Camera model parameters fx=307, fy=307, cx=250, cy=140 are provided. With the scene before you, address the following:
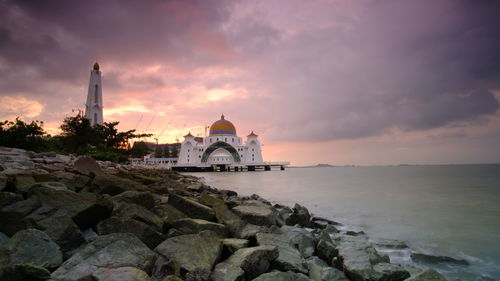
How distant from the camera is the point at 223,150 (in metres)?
92.1

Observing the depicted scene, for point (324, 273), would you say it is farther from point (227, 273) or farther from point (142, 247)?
point (142, 247)

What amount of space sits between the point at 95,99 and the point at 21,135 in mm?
40448

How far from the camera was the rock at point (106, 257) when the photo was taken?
11.1 ft

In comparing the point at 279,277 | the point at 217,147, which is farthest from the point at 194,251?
the point at 217,147

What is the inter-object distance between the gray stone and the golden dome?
8863 cm

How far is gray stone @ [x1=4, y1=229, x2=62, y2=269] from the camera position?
134 inches

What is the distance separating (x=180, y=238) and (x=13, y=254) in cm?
196

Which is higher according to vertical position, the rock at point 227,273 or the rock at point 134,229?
the rock at point 134,229

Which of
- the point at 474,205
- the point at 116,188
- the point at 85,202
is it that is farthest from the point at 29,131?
the point at 474,205

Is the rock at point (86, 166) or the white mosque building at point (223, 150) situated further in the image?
the white mosque building at point (223, 150)

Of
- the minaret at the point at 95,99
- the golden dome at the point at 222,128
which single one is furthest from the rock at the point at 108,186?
the golden dome at the point at 222,128

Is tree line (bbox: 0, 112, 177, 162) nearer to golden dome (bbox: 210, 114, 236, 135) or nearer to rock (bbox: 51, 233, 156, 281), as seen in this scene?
rock (bbox: 51, 233, 156, 281)

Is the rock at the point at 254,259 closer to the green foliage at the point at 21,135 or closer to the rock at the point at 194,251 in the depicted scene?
the rock at the point at 194,251

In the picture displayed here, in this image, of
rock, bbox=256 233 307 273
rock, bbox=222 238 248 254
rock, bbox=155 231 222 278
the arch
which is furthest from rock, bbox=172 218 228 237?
the arch
